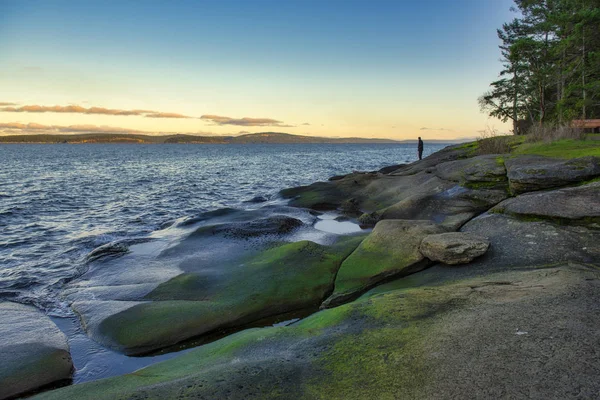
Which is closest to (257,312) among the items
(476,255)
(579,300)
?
(476,255)

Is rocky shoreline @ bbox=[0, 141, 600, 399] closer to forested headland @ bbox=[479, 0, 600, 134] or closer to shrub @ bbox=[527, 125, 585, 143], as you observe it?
shrub @ bbox=[527, 125, 585, 143]

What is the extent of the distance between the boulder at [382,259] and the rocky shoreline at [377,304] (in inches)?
2.1

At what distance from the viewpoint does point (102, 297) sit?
36.9 feet

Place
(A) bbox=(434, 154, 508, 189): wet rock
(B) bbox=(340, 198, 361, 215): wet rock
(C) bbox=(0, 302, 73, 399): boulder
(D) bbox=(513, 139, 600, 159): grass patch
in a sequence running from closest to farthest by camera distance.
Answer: (C) bbox=(0, 302, 73, 399): boulder < (D) bbox=(513, 139, 600, 159): grass patch < (A) bbox=(434, 154, 508, 189): wet rock < (B) bbox=(340, 198, 361, 215): wet rock

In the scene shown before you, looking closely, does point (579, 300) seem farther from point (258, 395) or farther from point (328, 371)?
point (258, 395)

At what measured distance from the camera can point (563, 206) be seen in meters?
11.1

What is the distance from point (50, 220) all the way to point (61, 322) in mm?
16847

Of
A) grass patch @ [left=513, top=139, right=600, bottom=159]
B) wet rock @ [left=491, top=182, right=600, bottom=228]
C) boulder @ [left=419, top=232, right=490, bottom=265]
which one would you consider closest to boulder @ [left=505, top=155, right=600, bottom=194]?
wet rock @ [left=491, top=182, right=600, bottom=228]

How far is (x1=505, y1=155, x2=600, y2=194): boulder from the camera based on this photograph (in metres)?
12.5

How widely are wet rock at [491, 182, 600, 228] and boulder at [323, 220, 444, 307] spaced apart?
102 inches

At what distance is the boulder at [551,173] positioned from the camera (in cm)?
1255

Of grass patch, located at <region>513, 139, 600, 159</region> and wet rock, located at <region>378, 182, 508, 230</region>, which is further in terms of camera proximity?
grass patch, located at <region>513, 139, 600, 159</region>

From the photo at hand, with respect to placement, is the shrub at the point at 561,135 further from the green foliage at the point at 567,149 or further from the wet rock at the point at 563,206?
the wet rock at the point at 563,206

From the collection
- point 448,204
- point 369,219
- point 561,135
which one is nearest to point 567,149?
point 561,135
